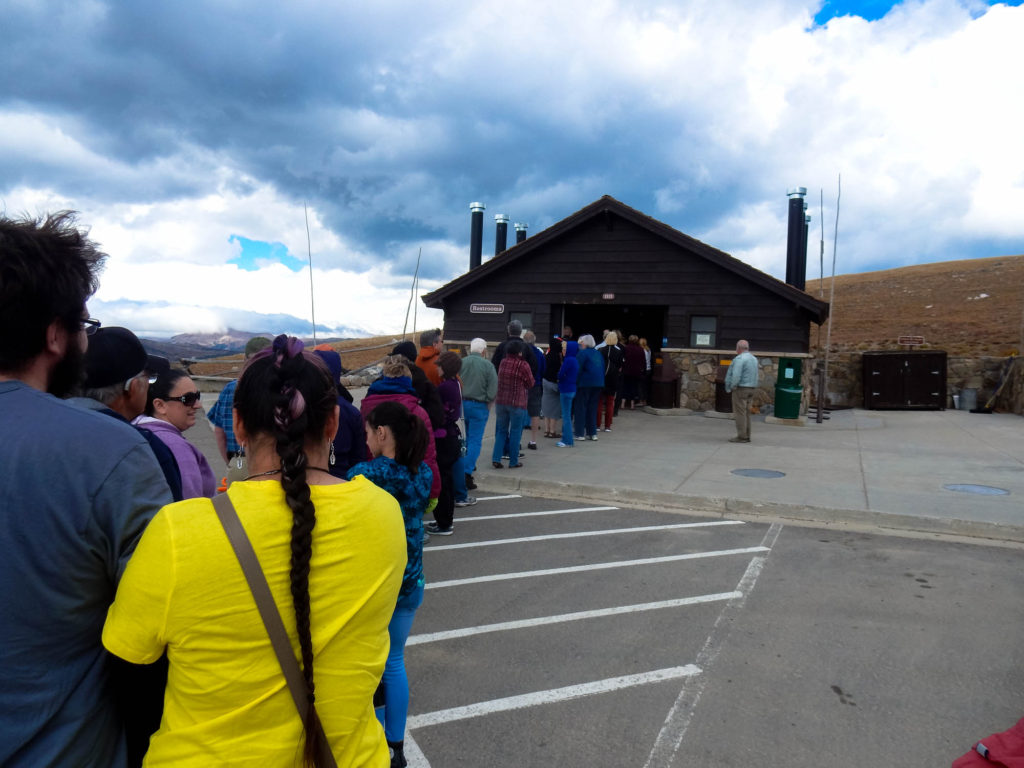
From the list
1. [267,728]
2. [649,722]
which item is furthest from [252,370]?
[649,722]

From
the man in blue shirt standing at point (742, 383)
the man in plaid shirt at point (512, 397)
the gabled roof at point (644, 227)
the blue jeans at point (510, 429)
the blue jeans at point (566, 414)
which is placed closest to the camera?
the man in plaid shirt at point (512, 397)

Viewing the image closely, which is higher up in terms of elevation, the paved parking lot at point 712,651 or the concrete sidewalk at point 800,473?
the concrete sidewalk at point 800,473

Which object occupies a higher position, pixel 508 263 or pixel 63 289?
pixel 508 263

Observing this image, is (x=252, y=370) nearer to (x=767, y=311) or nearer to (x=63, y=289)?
(x=63, y=289)

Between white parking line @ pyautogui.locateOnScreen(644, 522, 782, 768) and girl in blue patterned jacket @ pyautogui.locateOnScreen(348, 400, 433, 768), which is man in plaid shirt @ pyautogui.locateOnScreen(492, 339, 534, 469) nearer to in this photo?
white parking line @ pyautogui.locateOnScreen(644, 522, 782, 768)

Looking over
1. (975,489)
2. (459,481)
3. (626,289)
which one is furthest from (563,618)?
(626,289)

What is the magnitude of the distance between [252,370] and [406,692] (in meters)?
1.92

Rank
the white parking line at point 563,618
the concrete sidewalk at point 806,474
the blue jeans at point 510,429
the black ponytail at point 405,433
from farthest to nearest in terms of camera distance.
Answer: the blue jeans at point 510,429
the concrete sidewalk at point 806,474
the white parking line at point 563,618
the black ponytail at point 405,433

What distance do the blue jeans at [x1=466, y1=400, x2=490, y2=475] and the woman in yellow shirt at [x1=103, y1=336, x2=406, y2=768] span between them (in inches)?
263

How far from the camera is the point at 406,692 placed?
3.00 meters

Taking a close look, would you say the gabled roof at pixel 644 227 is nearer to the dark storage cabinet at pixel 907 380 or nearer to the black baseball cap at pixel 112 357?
the dark storage cabinet at pixel 907 380

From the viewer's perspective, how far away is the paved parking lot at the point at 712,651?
3236mm

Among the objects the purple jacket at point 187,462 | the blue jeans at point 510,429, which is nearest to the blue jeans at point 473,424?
the blue jeans at point 510,429

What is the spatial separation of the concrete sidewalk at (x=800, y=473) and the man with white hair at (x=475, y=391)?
2.84ft
